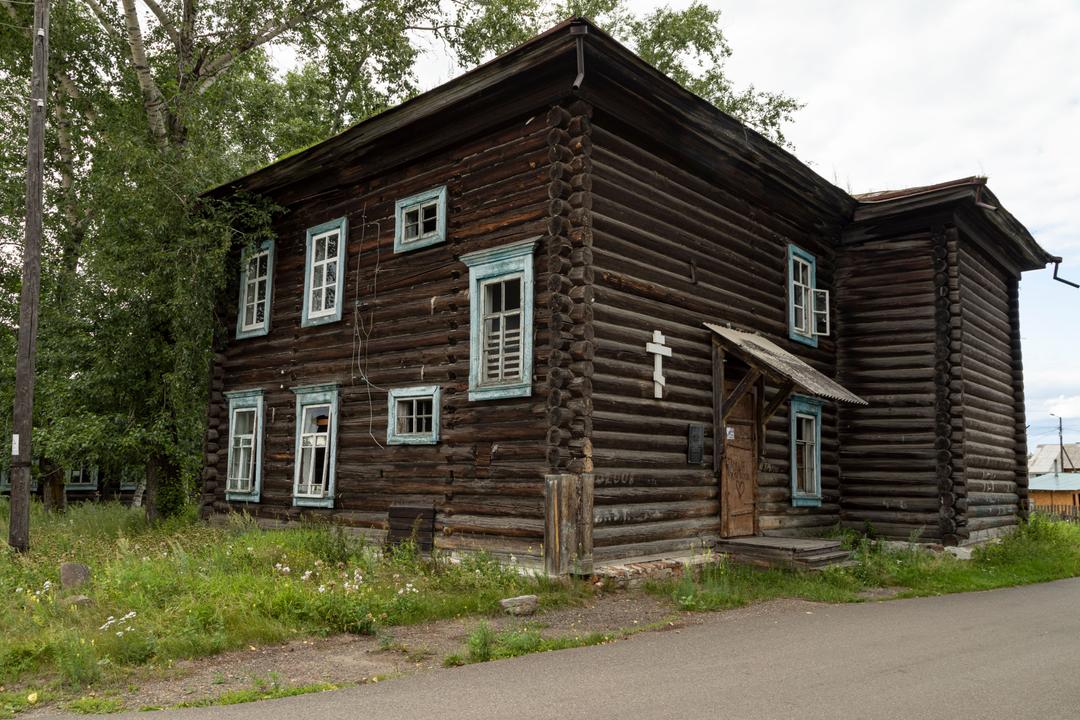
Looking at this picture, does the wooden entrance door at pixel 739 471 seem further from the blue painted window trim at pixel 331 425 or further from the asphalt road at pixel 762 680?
the blue painted window trim at pixel 331 425

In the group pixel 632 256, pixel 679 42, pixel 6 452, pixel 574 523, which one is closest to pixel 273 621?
pixel 574 523

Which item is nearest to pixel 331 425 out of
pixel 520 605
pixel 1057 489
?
pixel 520 605

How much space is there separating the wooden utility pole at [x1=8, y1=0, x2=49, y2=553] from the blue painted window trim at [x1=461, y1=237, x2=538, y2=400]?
6028 mm

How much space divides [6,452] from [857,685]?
74.6ft

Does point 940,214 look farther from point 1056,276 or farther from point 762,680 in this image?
point 762,680

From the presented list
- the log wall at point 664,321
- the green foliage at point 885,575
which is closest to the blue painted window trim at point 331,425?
the log wall at point 664,321

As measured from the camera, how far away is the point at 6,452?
73.3 feet

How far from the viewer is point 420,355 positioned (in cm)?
1291

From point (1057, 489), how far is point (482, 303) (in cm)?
4588

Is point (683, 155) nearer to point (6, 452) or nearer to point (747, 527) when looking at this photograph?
point (747, 527)

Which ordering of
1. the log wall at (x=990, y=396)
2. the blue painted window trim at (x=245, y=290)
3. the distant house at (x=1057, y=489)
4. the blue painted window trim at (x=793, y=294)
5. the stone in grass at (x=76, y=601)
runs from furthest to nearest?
the distant house at (x=1057, y=489), the log wall at (x=990, y=396), the blue painted window trim at (x=245, y=290), the blue painted window trim at (x=793, y=294), the stone in grass at (x=76, y=601)

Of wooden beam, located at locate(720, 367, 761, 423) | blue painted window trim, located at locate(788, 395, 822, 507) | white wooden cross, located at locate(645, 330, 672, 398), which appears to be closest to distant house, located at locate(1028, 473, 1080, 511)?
blue painted window trim, located at locate(788, 395, 822, 507)

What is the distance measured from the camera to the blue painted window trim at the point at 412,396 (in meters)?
12.4

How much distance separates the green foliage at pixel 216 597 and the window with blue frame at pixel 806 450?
257 inches
